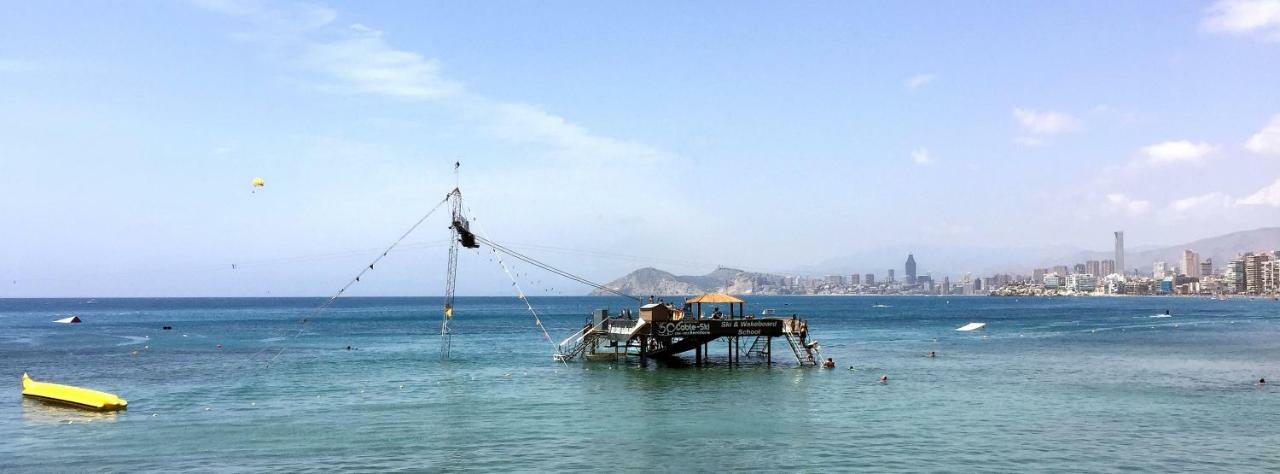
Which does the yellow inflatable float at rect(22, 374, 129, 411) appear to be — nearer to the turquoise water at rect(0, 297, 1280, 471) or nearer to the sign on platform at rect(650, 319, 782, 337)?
the turquoise water at rect(0, 297, 1280, 471)

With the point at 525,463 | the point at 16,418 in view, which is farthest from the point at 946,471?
the point at 16,418

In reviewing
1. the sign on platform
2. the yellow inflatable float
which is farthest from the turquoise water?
the sign on platform

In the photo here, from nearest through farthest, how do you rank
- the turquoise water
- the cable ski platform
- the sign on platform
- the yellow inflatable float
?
the turquoise water
the yellow inflatable float
the sign on platform
the cable ski platform

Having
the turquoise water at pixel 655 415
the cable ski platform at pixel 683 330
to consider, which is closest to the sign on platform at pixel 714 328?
the cable ski platform at pixel 683 330

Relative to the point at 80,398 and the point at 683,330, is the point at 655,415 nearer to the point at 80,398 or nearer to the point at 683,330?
the point at 683,330

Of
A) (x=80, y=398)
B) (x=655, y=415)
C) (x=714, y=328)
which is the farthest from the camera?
(x=714, y=328)

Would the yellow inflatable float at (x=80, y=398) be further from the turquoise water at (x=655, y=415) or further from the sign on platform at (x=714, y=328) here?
the sign on platform at (x=714, y=328)

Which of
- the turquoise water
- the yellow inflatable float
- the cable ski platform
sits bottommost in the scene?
the turquoise water

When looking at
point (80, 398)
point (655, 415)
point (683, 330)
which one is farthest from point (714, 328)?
point (80, 398)

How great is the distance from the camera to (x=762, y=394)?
48.8 m

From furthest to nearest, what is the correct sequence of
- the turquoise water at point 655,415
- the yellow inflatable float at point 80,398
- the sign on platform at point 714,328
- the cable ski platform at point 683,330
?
the cable ski platform at point 683,330 → the sign on platform at point 714,328 → the yellow inflatable float at point 80,398 → the turquoise water at point 655,415

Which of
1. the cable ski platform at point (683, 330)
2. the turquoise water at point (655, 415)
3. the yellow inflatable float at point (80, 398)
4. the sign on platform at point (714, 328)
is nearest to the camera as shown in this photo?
the turquoise water at point (655, 415)

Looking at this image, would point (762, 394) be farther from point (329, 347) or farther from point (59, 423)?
point (329, 347)

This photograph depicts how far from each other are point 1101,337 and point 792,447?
83.2m
